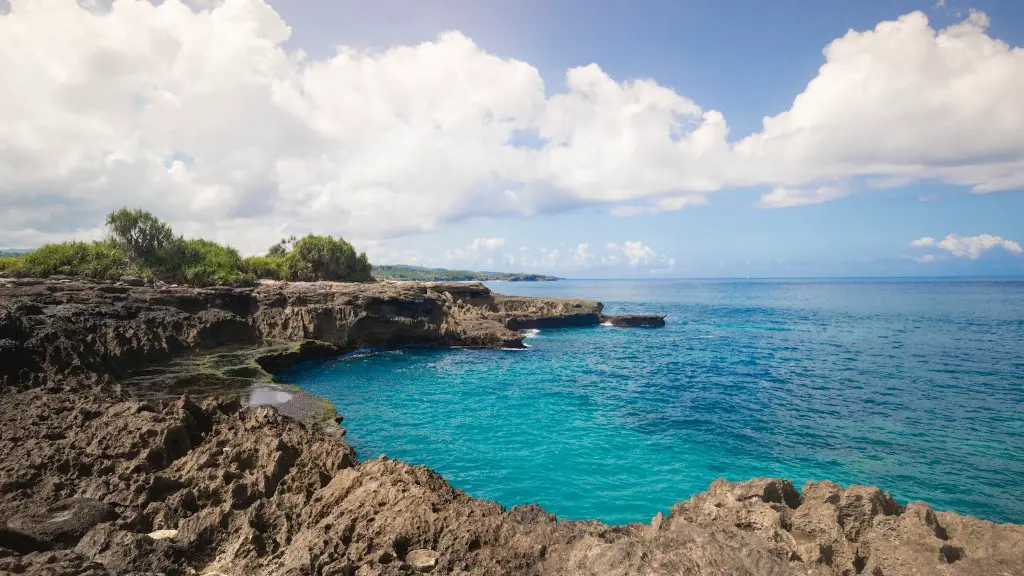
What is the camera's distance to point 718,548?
611cm

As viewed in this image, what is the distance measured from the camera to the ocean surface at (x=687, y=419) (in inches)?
633

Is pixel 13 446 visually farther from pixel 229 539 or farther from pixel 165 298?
pixel 165 298

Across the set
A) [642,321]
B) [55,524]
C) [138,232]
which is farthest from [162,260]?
[642,321]

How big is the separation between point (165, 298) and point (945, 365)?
2368 inches

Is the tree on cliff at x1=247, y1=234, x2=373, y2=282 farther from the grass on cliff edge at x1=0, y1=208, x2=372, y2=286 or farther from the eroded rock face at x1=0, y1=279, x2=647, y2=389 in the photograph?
the eroded rock face at x1=0, y1=279, x2=647, y2=389

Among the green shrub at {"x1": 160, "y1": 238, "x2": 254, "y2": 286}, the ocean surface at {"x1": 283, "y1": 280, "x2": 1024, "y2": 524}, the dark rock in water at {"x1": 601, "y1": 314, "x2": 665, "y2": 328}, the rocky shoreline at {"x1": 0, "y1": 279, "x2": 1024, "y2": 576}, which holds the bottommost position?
the ocean surface at {"x1": 283, "y1": 280, "x2": 1024, "y2": 524}

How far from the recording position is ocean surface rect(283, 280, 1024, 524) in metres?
16.1

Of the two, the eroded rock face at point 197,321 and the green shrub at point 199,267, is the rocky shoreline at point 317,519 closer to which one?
the eroded rock face at point 197,321

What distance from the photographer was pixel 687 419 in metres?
23.7

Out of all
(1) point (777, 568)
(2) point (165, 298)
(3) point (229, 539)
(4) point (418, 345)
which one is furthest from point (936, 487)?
(2) point (165, 298)

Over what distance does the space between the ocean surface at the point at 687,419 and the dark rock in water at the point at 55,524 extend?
9982 millimetres

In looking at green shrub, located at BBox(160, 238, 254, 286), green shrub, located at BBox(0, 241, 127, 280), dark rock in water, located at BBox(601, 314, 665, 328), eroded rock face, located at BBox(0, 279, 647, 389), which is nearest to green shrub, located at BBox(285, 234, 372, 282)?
green shrub, located at BBox(160, 238, 254, 286)

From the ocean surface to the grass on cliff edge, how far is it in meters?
22.1

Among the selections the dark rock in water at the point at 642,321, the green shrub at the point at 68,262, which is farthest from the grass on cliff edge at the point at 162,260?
the dark rock in water at the point at 642,321
